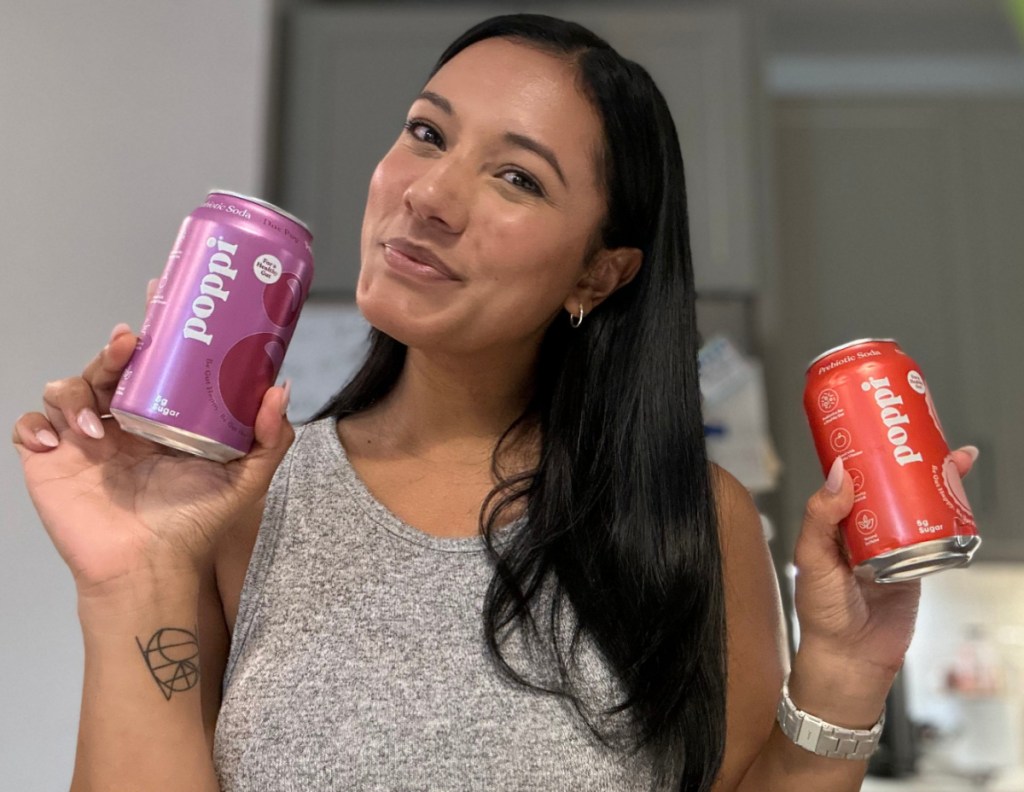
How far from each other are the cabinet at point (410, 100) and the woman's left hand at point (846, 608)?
1368mm

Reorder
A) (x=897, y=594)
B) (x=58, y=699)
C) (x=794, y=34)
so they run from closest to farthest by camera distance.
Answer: (x=897, y=594)
(x=58, y=699)
(x=794, y=34)

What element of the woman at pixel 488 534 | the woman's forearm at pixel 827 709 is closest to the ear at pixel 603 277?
the woman at pixel 488 534

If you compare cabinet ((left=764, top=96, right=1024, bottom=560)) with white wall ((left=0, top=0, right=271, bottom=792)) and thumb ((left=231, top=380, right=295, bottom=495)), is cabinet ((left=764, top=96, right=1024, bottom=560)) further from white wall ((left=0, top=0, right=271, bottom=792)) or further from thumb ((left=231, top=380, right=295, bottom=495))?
thumb ((left=231, top=380, right=295, bottom=495))

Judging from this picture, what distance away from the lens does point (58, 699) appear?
1.75 m

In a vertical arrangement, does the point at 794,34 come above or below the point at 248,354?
below

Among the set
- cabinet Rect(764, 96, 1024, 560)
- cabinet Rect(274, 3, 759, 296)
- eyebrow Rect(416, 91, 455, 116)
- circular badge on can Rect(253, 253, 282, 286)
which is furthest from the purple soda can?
cabinet Rect(764, 96, 1024, 560)

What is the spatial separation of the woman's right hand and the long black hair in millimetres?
232

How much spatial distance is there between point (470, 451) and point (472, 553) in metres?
0.13

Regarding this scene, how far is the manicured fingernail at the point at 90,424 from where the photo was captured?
788mm

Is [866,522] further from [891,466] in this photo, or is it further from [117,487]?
[117,487]

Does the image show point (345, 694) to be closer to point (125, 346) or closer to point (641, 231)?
point (125, 346)

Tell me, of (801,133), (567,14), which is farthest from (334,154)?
(801,133)

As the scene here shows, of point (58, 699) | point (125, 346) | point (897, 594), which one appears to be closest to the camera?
point (125, 346)

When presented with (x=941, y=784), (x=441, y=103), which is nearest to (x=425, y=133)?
(x=441, y=103)
